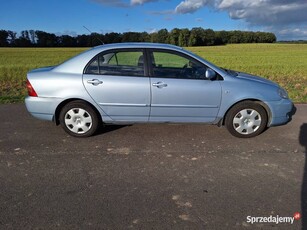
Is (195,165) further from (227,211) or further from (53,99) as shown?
(53,99)

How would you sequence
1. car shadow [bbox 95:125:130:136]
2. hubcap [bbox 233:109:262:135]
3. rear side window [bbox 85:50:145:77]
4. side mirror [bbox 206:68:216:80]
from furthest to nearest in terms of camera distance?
car shadow [bbox 95:125:130:136]
hubcap [bbox 233:109:262:135]
rear side window [bbox 85:50:145:77]
side mirror [bbox 206:68:216:80]

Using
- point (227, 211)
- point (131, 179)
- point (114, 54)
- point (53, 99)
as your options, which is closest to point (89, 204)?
point (131, 179)

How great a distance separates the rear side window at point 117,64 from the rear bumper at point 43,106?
0.75 metres

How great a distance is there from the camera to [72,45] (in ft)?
252

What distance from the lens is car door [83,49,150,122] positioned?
14.2 feet

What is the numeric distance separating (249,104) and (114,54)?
7.78 feet

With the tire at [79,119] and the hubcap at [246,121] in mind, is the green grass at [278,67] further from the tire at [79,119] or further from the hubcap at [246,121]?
the tire at [79,119]

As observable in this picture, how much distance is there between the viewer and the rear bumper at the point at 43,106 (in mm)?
4418

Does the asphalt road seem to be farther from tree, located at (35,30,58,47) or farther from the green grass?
tree, located at (35,30,58,47)

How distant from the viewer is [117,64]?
452 centimetres

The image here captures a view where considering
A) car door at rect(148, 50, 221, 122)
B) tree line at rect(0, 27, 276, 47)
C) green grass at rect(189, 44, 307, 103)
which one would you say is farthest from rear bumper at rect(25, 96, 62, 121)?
tree line at rect(0, 27, 276, 47)

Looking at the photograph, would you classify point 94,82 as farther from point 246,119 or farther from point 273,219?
point 273,219

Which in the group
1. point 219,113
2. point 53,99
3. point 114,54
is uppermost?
point 114,54

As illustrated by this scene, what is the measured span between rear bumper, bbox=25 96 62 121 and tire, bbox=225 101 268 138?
283 centimetres
